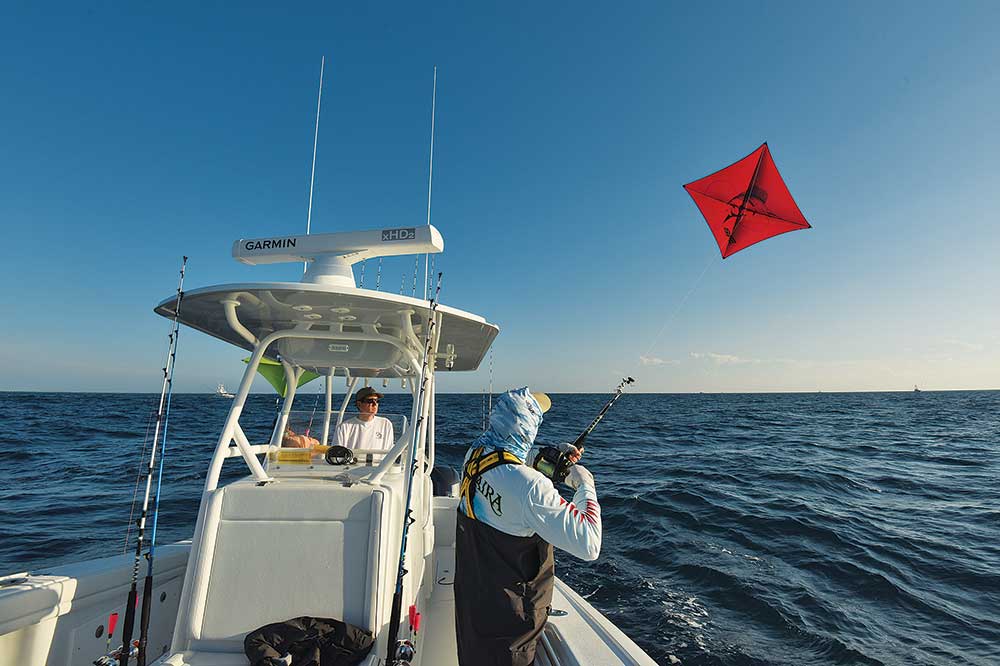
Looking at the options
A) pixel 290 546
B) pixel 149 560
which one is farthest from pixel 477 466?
pixel 149 560

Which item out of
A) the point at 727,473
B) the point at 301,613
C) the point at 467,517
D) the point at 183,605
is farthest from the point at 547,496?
the point at 727,473

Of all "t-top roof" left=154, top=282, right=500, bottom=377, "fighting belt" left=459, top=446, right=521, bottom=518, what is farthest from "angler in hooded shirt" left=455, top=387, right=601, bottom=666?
"t-top roof" left=154, top=282, right=500, bottom=377

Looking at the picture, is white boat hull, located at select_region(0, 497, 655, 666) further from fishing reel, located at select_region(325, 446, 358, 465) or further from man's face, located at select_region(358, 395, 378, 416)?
man's face, located at select_region(358, 395, 378, 416)

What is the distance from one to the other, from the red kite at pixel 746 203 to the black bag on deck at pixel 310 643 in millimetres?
4999

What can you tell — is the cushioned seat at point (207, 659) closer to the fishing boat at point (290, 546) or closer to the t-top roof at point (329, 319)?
the fishing boat at point (290, 546)

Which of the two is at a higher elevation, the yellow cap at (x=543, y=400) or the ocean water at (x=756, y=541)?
the yellow cap at (x=543, y=400)

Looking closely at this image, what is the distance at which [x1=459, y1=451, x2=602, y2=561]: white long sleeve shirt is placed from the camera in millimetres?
2186

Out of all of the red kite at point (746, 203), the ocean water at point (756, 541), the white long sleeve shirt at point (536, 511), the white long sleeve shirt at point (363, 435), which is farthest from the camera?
the ocean water at point (756, 541)

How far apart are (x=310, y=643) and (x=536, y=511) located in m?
1.34

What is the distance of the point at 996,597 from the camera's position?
6.04 meters

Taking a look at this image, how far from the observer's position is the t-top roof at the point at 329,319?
9.01 feet

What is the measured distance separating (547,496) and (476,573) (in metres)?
0.67

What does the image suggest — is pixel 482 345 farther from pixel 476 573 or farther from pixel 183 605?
pixel 183 605

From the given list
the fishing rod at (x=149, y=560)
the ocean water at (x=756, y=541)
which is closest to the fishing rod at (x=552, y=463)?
the fishing rod at (x=149, y=560)
